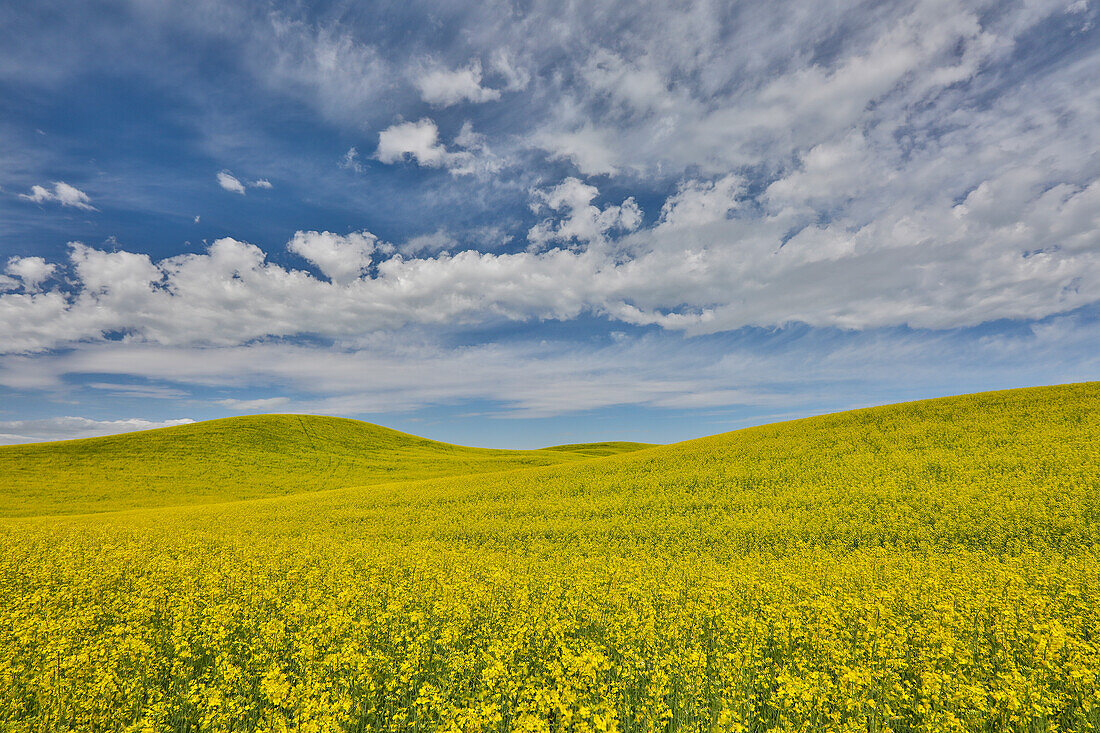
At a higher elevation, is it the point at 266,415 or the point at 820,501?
the point at 266,415

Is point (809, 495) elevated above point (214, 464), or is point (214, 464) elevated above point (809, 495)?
point (214, 464)

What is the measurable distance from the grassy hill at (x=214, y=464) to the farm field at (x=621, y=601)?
840 inches

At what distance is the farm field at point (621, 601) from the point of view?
5.52 metres

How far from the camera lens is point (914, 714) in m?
5.84

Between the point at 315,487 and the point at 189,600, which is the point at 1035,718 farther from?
the point at 315,487

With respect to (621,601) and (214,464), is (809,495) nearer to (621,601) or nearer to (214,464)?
(621,601)

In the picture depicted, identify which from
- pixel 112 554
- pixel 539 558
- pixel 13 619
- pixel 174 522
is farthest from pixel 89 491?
pixel 539 558

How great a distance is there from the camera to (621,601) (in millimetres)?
9008

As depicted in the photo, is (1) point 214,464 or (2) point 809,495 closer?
(2) point 809,495

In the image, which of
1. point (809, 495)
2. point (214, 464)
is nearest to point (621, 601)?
point (809, 495)

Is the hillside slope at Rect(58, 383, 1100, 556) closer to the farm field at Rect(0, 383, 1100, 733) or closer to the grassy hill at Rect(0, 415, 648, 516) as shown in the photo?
the farm field at Rect(0, 383, 1100, 733)

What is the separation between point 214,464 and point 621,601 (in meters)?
55.9

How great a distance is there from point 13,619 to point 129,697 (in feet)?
16.7

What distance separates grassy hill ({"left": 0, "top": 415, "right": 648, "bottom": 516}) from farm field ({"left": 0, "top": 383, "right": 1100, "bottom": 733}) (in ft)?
70.0
